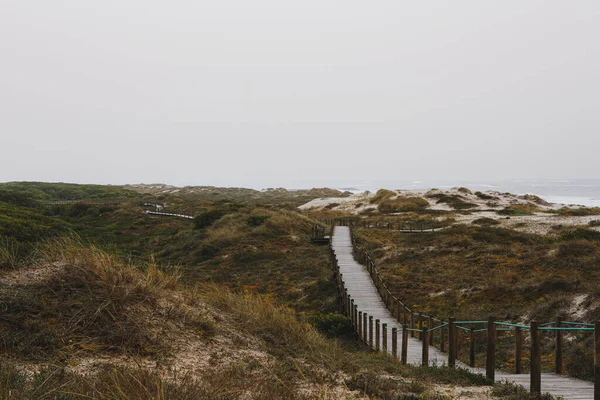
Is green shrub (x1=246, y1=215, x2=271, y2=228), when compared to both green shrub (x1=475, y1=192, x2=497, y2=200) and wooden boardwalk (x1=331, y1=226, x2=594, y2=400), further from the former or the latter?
green shrub (x1=475, y1=192, x2=497, y2=200)

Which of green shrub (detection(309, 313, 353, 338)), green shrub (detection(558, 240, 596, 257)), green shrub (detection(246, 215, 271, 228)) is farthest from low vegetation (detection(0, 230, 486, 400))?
green shrub (detection(246, 215, 271, 228))

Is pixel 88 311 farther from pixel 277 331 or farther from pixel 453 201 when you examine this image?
pixel 453 201

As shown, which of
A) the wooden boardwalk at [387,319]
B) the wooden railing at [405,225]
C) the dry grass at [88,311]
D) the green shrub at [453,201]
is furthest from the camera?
the green shrub at [453,201]

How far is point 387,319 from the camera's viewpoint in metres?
16.2

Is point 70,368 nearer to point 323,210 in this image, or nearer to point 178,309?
point 178,309

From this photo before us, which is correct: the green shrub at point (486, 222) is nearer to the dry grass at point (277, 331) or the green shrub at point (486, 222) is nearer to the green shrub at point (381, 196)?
the green shrub at point (381, 196)

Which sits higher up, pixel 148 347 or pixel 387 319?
pixel 148 347

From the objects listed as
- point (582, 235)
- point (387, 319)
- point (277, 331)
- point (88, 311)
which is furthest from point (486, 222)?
point (88, 311)

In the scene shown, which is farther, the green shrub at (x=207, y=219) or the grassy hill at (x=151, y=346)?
the green shrub at (x=207, y=219)

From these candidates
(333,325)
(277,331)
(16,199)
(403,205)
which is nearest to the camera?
(277,331)

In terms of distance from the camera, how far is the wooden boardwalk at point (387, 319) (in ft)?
23.5

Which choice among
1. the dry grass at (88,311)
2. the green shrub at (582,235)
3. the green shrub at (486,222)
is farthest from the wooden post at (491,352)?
the green shrub at (486,222)

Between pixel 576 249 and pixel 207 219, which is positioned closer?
pixel 576 249

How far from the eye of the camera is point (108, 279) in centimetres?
823
